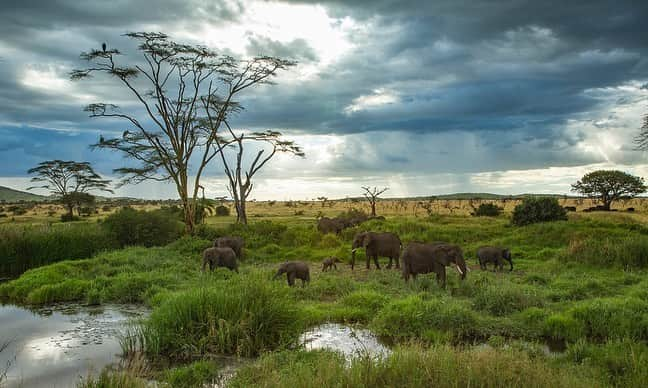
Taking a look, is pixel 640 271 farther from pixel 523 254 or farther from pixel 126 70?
pixel 126 70

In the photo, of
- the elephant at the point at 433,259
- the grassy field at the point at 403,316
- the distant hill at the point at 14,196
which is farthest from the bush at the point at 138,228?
the distant hill at the point at 14,196

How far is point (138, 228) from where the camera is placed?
21516 millimetres

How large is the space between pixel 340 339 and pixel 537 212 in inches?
759

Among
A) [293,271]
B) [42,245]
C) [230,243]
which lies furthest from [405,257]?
[42,245]

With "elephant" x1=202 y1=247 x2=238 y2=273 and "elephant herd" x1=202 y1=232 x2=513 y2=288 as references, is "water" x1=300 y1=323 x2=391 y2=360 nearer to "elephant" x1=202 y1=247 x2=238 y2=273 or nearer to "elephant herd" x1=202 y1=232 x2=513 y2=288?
"elephant herd" x1=202 y1=232 x2=513 y2=288

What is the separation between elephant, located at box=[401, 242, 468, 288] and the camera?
11797mm

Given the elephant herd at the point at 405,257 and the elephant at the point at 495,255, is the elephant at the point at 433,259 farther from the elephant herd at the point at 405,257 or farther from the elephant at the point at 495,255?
the elephant at the point at 495,255

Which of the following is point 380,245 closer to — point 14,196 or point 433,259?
point 433,259

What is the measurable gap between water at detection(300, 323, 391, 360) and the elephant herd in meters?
3.20

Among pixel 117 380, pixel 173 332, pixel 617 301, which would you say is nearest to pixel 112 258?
pixel 173 332

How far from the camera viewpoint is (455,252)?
11789mm

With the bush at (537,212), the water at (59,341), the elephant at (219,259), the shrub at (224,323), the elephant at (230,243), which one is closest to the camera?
the water at (59,341)

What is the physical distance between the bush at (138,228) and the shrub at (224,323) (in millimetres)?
14189

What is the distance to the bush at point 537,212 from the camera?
24359 millimetres
